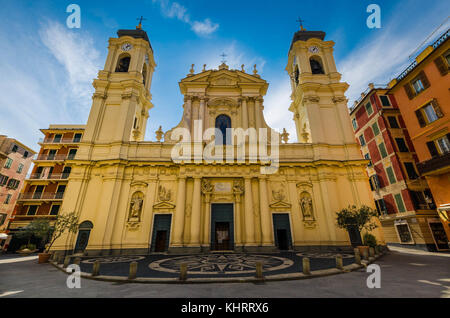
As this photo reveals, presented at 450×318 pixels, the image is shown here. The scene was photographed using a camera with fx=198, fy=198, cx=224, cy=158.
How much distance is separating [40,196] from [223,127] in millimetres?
23964

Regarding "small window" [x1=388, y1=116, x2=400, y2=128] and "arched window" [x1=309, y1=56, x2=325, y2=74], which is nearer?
"small window" [x1=388, y1=116, x2=400, y2=128]

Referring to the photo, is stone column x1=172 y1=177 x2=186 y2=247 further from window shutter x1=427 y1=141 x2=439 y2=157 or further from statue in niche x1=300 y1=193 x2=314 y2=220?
window shutter x1=427 y1=141 x2=439 y2=157

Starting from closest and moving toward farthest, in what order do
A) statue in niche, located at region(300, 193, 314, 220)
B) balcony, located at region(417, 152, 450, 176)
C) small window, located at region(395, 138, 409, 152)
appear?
1. balcony, located at region(417, 152, 450, 176)
2. statue in niche, located at region(300, 193, 314, 220)
3. small window, located at region(395, 138, 409, 152)

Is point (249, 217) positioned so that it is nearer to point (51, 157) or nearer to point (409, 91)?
point (409, 91)

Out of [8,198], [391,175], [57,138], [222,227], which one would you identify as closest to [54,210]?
[8,198]

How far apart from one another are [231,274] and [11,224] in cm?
2918

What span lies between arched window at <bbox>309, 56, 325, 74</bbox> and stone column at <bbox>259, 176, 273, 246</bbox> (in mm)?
14690

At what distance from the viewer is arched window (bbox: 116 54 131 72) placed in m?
22.1

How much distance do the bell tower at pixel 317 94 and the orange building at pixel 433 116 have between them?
188 inches

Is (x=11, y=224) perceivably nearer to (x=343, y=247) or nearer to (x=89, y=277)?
(x=89, y=277)

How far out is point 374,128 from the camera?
877 inches

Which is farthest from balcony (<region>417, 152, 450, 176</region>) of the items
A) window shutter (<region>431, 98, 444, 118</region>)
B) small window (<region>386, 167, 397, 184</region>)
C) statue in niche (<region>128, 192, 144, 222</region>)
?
statue in niche (<region>128, 192, 144, 222</region>)

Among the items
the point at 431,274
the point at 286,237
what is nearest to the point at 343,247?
the point at 286,237
